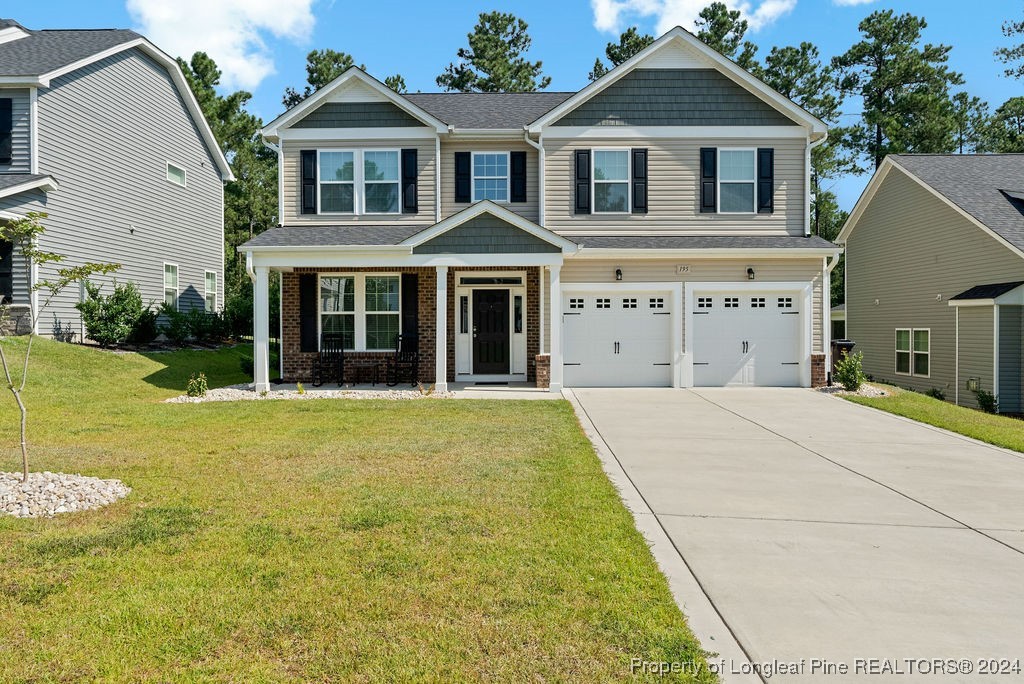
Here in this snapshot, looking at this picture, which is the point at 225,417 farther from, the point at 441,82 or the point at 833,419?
the point at 441,82

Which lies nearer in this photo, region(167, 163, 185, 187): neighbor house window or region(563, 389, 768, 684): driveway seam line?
region(563, 389, 768, 684): driveway seam line

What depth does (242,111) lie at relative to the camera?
35.1 m

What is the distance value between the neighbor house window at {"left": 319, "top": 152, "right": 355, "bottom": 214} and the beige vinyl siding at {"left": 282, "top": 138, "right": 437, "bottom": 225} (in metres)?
0.19

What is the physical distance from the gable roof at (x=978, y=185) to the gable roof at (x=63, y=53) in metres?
22.9

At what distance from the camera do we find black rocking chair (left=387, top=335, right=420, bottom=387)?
14430 millimetres

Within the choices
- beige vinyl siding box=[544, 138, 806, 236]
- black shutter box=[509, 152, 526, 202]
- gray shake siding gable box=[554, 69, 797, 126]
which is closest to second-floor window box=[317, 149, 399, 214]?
black shutter box=[509, 152, 526, 202]

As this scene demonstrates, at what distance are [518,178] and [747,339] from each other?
260 inches

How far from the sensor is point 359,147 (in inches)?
585

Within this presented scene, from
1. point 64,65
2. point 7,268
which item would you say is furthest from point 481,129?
point 7,268

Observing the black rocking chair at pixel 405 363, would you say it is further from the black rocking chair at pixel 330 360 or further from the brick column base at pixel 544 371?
the brick column base at pixel 544 371

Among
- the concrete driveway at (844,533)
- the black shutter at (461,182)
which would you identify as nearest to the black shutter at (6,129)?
the black shutter at (461,182)

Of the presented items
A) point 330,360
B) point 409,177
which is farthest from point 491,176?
point 330,360

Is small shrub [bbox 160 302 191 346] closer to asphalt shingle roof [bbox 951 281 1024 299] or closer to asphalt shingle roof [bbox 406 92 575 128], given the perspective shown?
asphalt shingle roof [bbox 406 92 575 128]

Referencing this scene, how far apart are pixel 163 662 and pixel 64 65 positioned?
1861cm
